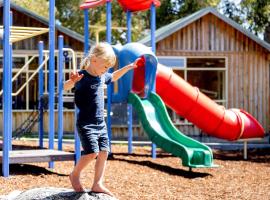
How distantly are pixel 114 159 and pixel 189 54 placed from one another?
29.8ft

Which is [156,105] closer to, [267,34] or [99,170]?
[99,170]

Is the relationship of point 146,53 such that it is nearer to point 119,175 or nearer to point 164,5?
point 119,175

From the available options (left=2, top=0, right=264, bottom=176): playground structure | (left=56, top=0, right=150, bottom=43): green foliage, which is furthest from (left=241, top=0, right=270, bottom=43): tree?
(left=2, top=0, right=264, bottom=176): playground structure

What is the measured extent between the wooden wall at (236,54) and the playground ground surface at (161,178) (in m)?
7.92

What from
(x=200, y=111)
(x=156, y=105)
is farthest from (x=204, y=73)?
(x=156, y=105)

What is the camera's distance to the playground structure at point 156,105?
9.86 metres

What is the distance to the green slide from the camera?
11125mm

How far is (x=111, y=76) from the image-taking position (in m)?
6.12

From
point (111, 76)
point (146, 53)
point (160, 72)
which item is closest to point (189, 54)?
point (160, 72)

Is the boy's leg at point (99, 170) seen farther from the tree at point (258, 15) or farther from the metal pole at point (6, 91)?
the tree at point (258, 15)

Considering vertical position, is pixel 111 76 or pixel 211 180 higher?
pixel 111 76

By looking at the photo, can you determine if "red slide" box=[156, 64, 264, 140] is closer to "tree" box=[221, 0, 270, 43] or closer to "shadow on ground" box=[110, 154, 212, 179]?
"shadow on ground" box=[110, 154, 212, 179]

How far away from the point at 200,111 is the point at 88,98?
823cm

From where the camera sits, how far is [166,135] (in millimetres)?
11922
